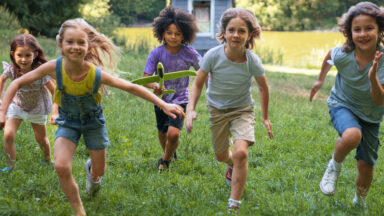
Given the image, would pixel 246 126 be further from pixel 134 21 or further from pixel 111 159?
pixel 134 21

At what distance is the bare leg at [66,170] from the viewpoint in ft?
11.8

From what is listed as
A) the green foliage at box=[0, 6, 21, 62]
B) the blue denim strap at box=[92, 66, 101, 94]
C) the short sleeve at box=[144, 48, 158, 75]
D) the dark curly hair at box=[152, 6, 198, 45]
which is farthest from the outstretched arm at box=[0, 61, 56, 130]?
the green foliage at box=[0, 6, 21, 62]

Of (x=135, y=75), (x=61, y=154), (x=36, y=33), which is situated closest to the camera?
(x=61, y=154)

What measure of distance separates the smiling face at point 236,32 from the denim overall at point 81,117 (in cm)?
127

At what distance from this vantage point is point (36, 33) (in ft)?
79.8

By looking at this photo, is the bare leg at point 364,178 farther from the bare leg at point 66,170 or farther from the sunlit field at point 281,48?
the sunlit field at point 281,48

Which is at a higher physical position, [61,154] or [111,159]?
[61,154]

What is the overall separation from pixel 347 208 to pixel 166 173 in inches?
80.8

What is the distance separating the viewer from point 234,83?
4.33 metres

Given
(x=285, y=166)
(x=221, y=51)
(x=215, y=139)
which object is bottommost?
(x=285, y=166)

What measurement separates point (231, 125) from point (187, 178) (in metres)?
0.97

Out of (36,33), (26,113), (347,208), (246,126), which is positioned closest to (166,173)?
(246,126)

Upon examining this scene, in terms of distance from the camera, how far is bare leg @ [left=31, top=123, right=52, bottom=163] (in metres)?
5.21

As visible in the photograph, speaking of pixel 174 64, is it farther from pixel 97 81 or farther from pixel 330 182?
pixel 330 182
